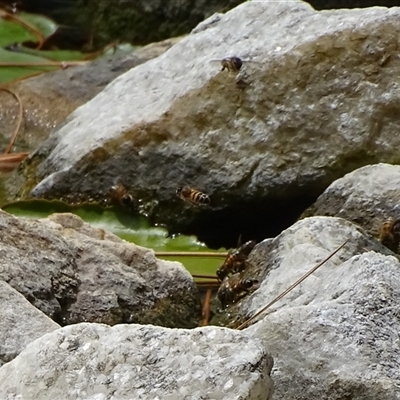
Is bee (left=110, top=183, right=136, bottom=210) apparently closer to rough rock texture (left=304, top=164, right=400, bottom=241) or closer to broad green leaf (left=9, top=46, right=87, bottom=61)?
rough rock texture (left=304, top=164, right=400, bottom=241)

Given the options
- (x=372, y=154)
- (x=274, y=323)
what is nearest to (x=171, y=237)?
(x=372, y=154)

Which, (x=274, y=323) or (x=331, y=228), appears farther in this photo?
(x=331, y=228)

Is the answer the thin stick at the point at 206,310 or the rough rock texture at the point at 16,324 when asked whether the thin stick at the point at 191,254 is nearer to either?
the thin stick at the point at 206,310

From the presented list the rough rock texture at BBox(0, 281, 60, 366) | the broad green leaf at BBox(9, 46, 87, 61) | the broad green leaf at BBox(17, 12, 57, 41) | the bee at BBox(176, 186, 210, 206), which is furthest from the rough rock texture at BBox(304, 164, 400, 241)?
the broad green leaf at BBox(17, 12, 57, 41)

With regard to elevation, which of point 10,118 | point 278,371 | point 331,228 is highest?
point 278,371

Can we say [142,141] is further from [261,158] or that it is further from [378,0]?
[378,0]

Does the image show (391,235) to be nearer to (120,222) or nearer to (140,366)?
(120,222)
